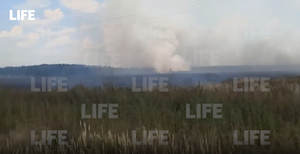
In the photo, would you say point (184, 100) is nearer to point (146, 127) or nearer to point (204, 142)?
point (146, 127)

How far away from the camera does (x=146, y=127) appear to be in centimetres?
616

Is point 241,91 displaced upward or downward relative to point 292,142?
upward

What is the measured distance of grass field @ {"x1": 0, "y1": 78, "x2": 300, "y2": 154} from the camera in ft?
17.2

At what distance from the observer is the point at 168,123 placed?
6.38 m

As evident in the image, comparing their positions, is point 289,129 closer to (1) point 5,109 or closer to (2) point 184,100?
(2) point 184,100

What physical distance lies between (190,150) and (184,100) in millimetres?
3529

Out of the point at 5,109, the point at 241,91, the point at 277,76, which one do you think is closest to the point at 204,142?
the point at 241,91

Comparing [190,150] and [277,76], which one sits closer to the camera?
[190,150]

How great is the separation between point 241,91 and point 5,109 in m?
6.10

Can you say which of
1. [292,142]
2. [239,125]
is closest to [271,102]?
[239,125]

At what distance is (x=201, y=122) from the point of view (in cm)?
639

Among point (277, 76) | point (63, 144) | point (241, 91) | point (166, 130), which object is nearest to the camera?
point (63, 144)

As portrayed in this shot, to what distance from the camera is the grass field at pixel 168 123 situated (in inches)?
207

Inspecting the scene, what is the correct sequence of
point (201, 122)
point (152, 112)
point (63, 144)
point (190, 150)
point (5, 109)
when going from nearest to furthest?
point (190, 150)
point (63, 144)
point (201, 122)
point (152, 112)
point (5, 109)
